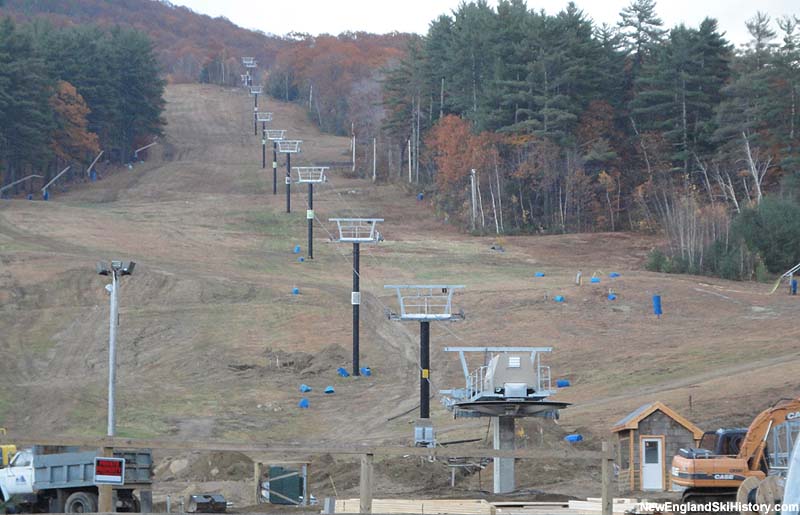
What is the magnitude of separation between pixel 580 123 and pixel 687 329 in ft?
120

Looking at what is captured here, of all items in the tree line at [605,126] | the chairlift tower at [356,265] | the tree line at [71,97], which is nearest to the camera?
the chairlift tower at [356,265]

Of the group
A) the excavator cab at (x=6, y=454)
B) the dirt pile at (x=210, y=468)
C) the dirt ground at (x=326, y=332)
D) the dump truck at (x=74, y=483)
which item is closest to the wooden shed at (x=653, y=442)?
the dirt ground at (x=326, y=332)

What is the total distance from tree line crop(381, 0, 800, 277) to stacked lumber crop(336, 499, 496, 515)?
171 ft

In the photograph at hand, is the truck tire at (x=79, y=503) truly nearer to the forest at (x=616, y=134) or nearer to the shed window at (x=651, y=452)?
the shed window at (x=651, y=452)

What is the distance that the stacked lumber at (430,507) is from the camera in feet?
62.4

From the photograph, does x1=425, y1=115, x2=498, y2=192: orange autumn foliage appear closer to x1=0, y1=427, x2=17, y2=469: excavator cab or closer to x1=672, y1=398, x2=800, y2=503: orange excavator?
x1=0, y1=427, x2=17, y2=469: excavator cab

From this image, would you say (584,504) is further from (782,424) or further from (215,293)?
(215,293)

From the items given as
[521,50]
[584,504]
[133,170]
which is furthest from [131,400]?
[133,170]

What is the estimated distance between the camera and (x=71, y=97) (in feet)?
315

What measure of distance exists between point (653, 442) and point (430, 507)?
9.81 meters

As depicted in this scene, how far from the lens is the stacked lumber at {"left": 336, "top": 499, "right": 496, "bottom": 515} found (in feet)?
62.4

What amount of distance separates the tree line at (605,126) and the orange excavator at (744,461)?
49.6 meters

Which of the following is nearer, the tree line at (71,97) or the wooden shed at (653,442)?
the wooden shed at (653,442)

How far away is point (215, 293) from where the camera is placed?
56.2 m
